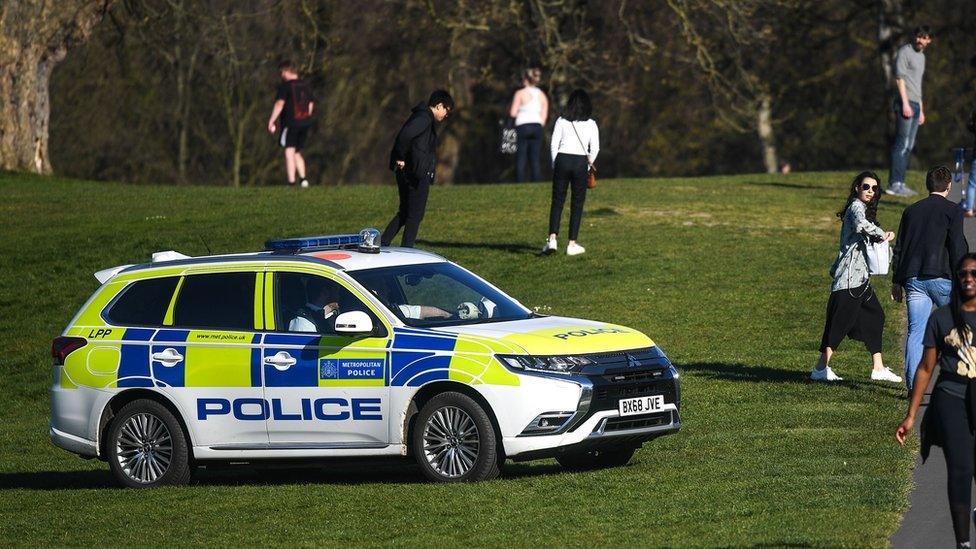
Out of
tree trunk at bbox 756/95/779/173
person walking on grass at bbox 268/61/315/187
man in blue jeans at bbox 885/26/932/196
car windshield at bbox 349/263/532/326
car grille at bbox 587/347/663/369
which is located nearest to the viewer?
car grille at bbox 587/347/663/369

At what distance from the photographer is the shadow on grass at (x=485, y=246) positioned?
2245 centimetres

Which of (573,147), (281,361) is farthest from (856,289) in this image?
(573,147)

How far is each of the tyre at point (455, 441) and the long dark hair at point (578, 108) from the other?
9140mm

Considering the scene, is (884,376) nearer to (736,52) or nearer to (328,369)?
(328,369)

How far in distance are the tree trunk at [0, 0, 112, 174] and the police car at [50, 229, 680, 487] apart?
2072cm

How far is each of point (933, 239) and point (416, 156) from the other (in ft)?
21.1

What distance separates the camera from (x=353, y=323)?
11.3 m

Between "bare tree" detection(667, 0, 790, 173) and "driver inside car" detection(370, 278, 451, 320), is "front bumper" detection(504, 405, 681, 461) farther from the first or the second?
"bare tree" detection(667, 0, 790, 173)

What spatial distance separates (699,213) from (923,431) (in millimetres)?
17268

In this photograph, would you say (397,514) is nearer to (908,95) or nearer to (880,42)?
(908,95)

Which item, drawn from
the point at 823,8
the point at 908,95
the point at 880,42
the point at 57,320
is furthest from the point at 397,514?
the point at 823,8

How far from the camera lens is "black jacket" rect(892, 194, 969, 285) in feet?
42.5

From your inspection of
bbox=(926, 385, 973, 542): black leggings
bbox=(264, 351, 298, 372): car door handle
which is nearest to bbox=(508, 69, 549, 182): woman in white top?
bbox=(264, 351, 298, 372): car door handle

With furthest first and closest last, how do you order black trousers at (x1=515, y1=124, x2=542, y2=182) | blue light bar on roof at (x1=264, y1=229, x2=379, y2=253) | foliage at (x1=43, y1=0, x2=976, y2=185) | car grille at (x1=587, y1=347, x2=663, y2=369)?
foliage at (x1=43, y1=0, x2=976, y2=185)
black trousers at (x1=515, y1=124, x2=542, y2=182)
blue light bar on roof at (x1=264, y1=229, x2=379, y2=253)
car grille at (x1=587, y1=347, x2=663, y2=369)
